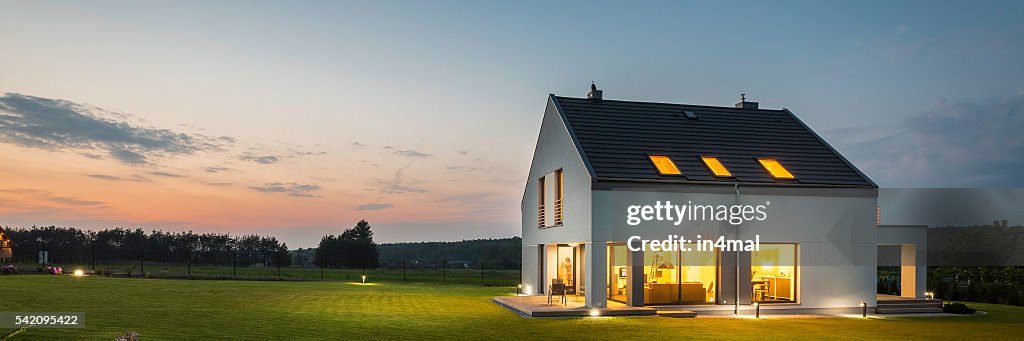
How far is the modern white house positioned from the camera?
676 inches

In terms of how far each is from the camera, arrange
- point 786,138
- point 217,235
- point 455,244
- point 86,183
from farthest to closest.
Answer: point 455,244 → point 217,235 → point 86,183 → point 786,138

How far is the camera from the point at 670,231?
17.3 m

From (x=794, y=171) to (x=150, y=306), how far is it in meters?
15.4

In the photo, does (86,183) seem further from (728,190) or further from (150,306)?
(728,190)

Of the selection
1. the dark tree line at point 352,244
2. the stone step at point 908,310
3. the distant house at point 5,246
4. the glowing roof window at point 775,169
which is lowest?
the dark tree line at point 352,244

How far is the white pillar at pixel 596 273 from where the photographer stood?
16.7 meters

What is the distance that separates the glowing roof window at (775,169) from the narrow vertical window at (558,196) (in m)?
5.16

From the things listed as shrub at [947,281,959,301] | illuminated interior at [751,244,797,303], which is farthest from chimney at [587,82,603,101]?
shrub at [947,281,959,301]

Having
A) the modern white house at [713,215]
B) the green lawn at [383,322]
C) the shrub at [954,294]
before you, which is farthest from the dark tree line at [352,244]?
the modern white house at [713,215]

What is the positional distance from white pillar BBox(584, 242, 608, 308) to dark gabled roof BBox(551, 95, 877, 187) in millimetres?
1591

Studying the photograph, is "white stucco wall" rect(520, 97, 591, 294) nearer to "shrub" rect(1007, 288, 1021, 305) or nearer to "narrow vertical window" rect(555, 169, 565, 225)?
"narrow vertical window" rect(555, 169, 565, 225)

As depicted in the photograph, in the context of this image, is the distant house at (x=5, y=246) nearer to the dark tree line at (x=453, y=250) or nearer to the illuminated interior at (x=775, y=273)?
the dark tree line at (x=453, y=250)

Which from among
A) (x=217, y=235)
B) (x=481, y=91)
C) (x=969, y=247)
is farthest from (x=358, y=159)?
(x=217, y=235)

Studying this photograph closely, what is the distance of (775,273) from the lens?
59.4 feet
